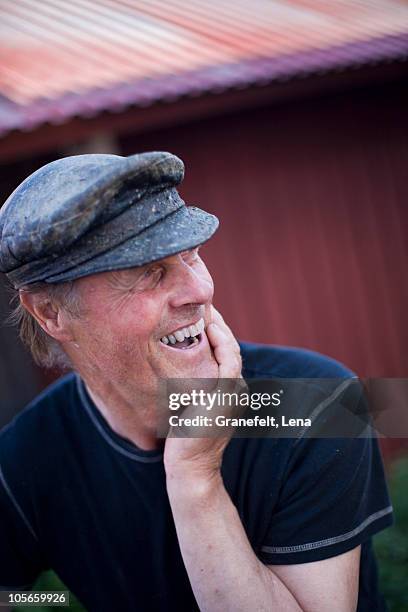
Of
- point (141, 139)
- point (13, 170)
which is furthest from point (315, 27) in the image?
point (13, 170)

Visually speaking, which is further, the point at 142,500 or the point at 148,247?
the point at 142,500

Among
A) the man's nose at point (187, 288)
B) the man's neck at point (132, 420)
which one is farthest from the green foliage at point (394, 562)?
the man's nose at point (187, 288)

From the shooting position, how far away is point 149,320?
187 centimetres

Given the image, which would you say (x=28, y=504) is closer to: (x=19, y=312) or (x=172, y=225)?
(x=19, y=312)

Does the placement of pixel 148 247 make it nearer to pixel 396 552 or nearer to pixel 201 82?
pixel 201 82

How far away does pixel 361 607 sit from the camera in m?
2.10

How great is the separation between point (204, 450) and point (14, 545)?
35.2 inches

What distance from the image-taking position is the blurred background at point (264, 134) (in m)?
4.24

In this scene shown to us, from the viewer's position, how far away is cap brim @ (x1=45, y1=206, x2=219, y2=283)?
1.76 metres

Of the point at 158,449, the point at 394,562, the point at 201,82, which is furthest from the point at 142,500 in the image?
the point at 394,562

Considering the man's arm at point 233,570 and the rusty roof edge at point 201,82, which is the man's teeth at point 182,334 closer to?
the man's arm at point 233,570

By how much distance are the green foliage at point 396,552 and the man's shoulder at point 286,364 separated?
270 cm

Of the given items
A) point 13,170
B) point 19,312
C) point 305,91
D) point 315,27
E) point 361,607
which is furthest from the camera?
point 315,27

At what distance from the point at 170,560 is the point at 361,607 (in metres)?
0.58
